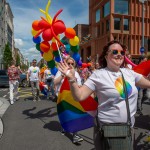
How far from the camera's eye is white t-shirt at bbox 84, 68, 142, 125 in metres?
2.29

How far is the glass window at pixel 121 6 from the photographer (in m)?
39.6

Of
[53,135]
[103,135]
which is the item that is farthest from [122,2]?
[103,135]

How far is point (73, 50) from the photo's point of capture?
6.77 m

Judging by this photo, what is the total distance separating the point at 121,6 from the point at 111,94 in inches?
1577

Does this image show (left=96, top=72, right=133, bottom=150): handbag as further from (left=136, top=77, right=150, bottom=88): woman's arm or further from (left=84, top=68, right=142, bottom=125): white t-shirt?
(left=136, top=77, right=150, bottom=88): woman's arm

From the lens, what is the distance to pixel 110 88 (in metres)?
2.31

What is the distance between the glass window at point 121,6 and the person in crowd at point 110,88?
3893 centimetres

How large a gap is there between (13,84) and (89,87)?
7.87 metres

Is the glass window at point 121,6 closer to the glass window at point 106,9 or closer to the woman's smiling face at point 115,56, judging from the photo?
the glass window at point 106,9

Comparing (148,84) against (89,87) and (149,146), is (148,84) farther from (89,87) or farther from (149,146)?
(149,146)

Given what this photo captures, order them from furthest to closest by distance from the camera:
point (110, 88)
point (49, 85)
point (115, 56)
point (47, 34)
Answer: point (49, 85)
point (47, 34)
point (115, 56)
point (110, 88)

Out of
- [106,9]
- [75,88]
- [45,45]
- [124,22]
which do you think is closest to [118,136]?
[75,88]

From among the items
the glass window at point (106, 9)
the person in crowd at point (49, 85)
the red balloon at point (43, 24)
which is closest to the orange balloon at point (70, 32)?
the red balloon at point (43, 24)

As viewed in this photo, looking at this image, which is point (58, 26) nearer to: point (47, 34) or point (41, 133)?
point (47, 34)
